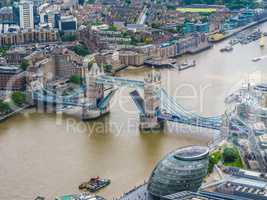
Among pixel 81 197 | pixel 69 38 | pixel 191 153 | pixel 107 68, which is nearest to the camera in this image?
pixel 81 197

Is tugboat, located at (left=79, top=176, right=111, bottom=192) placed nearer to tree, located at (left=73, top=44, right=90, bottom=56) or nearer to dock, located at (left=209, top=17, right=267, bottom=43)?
tree, located at (left=73, top=44, right=90, bottom=56)

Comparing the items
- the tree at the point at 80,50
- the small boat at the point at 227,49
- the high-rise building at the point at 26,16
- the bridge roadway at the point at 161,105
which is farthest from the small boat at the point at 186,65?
the high-rise building at the point at 26,16

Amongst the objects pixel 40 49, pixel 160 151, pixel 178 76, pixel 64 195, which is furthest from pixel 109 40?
pixel 64 195

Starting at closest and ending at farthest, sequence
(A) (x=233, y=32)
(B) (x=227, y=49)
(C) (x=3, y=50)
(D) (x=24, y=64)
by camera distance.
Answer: (D) (x=24, y=64) → (C) (x=3, y=50) → (B) (x=227, y=49) → (A) (x=233, y=32)

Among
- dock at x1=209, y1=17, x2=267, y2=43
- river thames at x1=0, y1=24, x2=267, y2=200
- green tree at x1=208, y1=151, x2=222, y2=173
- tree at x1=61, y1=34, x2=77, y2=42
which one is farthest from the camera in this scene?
dock at x1=209, y1=17, x2=267, y2=43

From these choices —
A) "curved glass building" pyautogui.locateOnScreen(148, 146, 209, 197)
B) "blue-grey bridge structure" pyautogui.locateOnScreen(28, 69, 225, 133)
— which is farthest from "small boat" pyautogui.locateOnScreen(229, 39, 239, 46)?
"curved glass building" pyautogui.locateOnScreen(148, 146, 209, 197)

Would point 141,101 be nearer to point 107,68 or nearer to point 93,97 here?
point 93,97

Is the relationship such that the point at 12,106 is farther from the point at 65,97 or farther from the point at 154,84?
the point at 154,84

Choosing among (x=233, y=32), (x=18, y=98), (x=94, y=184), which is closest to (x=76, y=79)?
(x=18, y=98)

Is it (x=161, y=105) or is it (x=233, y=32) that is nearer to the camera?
(x=161, y=105)
